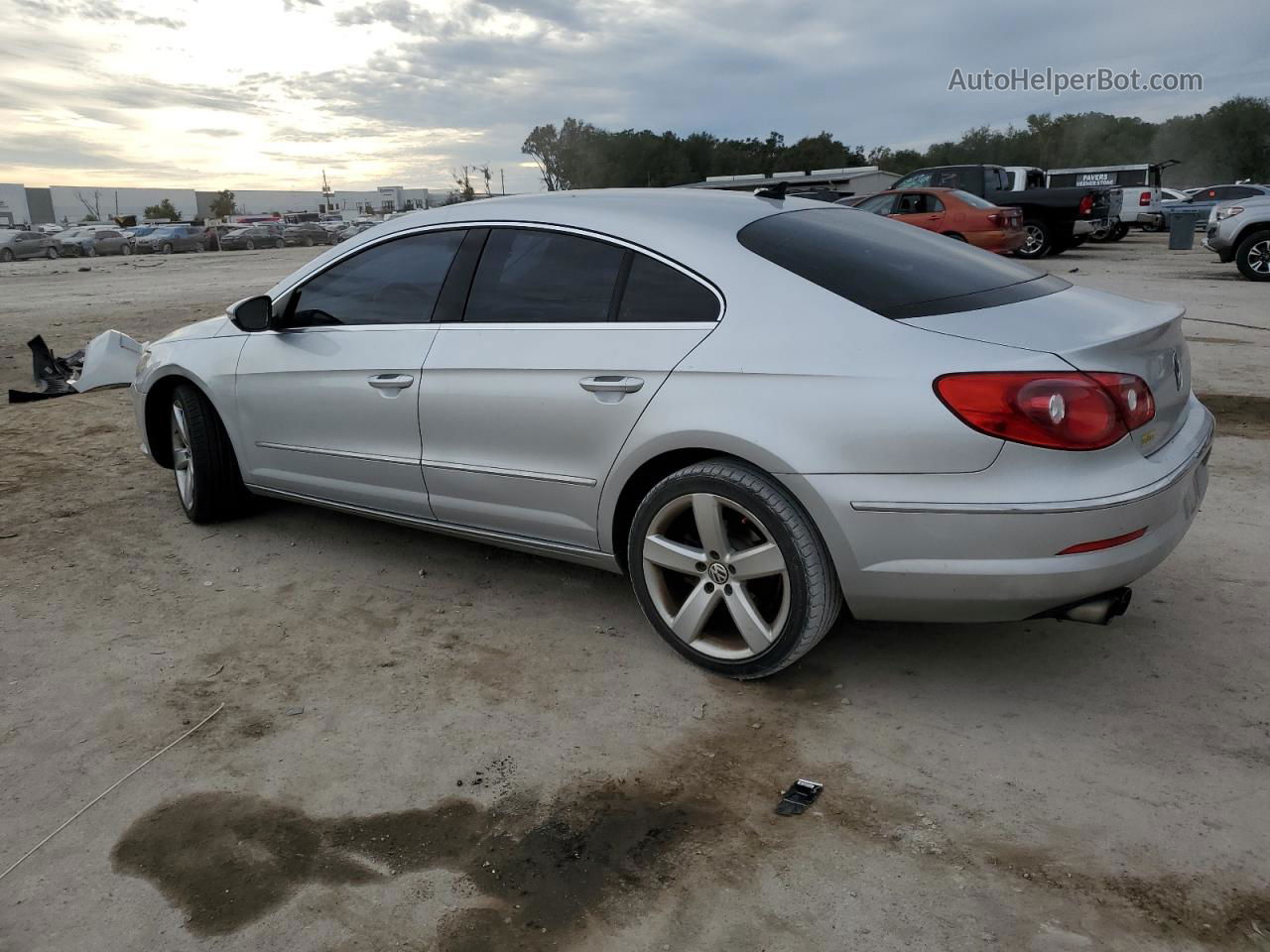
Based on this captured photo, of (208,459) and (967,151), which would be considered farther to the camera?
(967,151)

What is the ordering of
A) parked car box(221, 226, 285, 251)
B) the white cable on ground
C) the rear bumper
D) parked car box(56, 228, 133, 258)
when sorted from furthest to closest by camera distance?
1. parked car box(221, 226, 285, 251)
2. parked car box(56, 228, 133, 258)
3. the rear bumper
4. the white cable on ground

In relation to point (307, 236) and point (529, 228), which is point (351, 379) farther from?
point (307, 236)

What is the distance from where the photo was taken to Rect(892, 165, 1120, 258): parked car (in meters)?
18.8

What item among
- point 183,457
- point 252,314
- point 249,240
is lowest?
point 183,457

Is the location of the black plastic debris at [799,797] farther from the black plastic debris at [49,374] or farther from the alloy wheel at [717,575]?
the black plastic debris at [49,374]

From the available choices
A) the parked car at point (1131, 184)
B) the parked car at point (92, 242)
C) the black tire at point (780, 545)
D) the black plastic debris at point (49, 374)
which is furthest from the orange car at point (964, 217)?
the parked car at point (92, 242)

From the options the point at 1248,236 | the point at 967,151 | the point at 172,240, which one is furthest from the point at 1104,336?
the point at 967,151

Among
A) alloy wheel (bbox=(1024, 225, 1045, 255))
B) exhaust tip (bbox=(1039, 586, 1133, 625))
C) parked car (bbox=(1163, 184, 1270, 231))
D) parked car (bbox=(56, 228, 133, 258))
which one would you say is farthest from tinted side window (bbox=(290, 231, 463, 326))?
parked car (bbox=(56, 228, 133, 258))

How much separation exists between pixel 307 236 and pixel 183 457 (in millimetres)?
47774

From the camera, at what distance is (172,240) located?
44.6 meters

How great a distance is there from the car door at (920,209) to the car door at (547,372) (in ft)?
45.6

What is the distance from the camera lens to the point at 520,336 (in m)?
3.50

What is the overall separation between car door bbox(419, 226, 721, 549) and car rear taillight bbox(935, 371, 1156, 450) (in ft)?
2.74

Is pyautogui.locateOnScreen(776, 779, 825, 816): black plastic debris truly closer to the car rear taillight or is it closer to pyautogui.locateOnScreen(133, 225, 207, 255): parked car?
the car rear taillight
